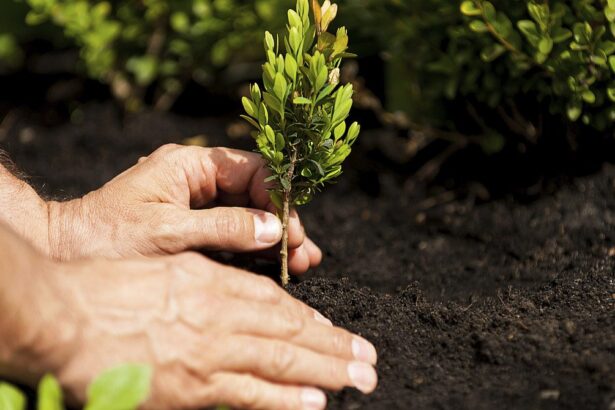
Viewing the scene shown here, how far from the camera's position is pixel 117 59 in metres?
4.44

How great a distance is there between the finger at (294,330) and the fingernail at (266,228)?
456mm

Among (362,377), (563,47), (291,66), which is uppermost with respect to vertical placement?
(291,66)

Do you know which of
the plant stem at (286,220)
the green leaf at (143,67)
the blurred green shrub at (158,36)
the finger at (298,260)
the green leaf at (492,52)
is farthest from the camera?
the green leaf at (143,67)

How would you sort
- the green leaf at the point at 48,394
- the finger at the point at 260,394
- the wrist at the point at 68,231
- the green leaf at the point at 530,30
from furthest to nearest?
the green leaf at the point at 530,30, the wrist at the point at 68,231, the finger at the point at 260,394, the green leaf at the point at 48,394

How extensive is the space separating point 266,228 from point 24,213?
82cm

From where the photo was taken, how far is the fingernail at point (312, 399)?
1952 mm

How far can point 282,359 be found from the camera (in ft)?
6.27

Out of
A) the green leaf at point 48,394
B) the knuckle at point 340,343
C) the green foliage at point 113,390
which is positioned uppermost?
the green leaf at point 48,394

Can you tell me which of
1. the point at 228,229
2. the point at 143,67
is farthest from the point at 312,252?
the point at 143,67

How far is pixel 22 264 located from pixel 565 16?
6.77 ft

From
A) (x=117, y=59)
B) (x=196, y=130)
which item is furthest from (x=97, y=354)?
(x=117, y=59)

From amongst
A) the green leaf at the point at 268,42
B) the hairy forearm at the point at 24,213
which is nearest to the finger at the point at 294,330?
the green leaf at the point at 268,42

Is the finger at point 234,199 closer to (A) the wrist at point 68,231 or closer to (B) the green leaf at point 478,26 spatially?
(A) the wrist at point 68,231

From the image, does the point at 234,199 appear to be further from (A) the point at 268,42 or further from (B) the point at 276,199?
(A) the point at 268,42
